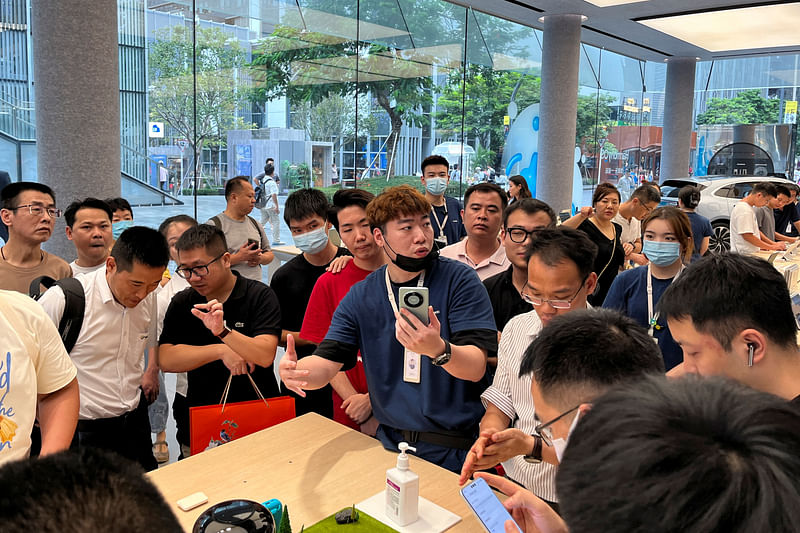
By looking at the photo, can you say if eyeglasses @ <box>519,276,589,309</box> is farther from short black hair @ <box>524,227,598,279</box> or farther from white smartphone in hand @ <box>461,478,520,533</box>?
white smartphone in hand @ <box>461,478,520,533</box>

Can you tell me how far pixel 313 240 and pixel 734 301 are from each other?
229 centimetres

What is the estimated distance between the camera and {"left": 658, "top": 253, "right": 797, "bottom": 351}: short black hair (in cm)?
165

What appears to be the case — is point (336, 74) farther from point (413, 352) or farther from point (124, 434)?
point (413, 352)

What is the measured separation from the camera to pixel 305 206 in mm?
3582

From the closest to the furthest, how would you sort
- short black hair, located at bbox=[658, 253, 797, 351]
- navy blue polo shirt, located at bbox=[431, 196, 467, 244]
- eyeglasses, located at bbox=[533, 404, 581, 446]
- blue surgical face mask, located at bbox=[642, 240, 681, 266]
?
eyeglasses, located at bbox=[533, 404, 581, 446]
short black hair, located at bbox=[658, 253, 797, 351]
blue surgical face mask, located at bbox=[642, 240, 681, 266]
navy blue polo shirt, located at bbox=[431, 196, 467, 244]

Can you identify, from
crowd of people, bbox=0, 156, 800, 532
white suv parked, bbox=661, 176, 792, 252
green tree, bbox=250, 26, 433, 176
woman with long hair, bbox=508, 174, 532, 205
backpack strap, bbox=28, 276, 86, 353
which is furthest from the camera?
white suv parked, bbox=661, 176, 792, 252

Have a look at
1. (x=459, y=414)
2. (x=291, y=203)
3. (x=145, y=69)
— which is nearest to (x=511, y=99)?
(x=145, y=69)

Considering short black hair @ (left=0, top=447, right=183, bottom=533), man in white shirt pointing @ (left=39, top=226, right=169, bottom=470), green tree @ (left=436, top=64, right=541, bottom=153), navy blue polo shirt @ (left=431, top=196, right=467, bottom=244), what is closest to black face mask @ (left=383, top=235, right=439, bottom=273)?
man in white shirt pointing @ (left=39, top=226, right=169, bottom=470)

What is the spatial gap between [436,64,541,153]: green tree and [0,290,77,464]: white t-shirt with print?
8.00 metres

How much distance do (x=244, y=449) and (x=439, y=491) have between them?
0.75 m

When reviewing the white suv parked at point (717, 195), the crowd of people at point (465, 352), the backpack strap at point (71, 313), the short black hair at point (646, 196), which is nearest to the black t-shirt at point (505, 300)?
the crowd of people at point (465, 352)

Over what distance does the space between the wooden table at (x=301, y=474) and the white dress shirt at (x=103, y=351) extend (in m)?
0.65

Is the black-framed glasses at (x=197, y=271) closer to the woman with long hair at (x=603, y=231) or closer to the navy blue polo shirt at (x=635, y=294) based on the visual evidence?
the navy blue polo shirt at (x=635, y=294)

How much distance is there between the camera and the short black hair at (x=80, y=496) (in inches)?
20.3
